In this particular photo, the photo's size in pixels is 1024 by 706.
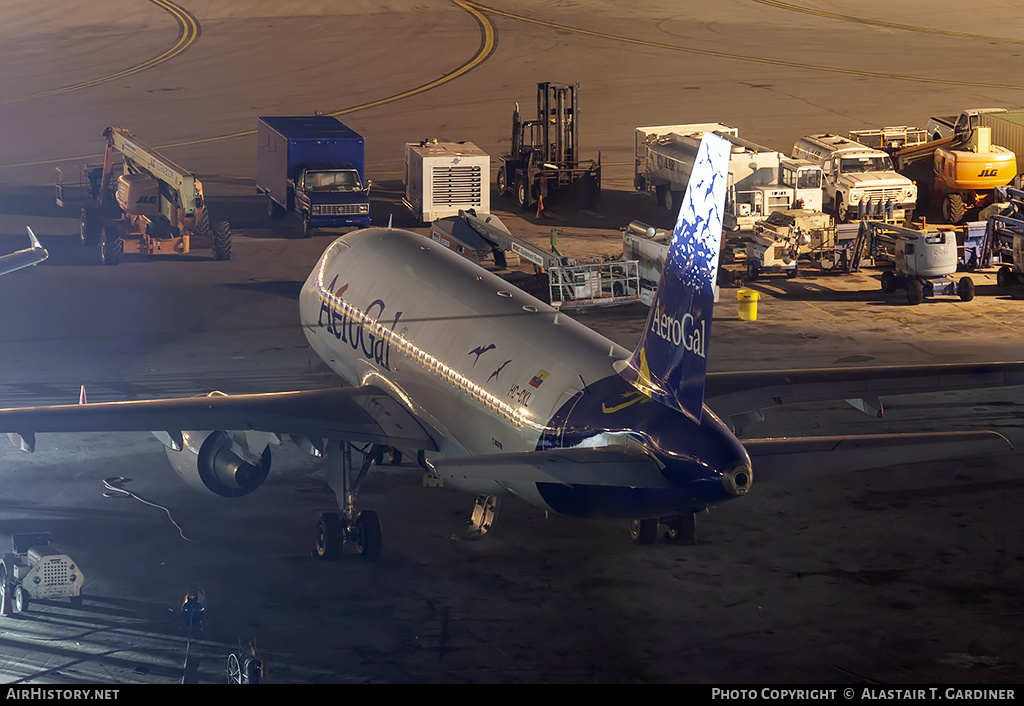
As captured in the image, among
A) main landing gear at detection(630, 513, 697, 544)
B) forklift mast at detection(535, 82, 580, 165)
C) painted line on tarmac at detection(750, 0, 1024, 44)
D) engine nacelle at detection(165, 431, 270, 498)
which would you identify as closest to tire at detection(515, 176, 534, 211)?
forklift mast at detection(535, 82, 580, 165)

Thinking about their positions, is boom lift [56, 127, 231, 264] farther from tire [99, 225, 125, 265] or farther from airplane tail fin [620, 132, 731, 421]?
airplane tail fin [620, 132, 731, 421]

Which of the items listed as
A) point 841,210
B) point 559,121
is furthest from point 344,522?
point 559,121

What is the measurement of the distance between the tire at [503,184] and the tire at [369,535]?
4006 centimetres

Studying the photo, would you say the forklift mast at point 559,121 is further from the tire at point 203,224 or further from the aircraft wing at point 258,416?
the aircraft wing at point 258,416

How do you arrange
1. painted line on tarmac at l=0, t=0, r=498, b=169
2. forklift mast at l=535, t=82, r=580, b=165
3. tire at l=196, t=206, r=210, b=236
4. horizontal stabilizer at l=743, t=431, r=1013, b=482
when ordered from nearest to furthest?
horizontal stabilizer at l=743, t=431, r=1013, b=482
tire at l=196, t=206, r=210, b=236
forklift mast at l=535, t=82, r=580, b=165
painted line on tarmac at l=0, t=0, r=498, b=169

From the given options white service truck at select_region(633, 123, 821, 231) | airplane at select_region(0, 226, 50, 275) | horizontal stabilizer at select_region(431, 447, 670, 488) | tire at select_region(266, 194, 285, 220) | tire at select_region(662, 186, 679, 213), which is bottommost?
tire at select_region(266, 194, 285, 220)

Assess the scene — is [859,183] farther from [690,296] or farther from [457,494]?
[690,296]

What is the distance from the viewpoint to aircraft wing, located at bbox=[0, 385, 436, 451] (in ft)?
94.4

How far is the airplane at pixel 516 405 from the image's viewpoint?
25.3 m

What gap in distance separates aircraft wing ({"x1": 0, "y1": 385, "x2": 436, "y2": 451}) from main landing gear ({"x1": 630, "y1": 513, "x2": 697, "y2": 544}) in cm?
532

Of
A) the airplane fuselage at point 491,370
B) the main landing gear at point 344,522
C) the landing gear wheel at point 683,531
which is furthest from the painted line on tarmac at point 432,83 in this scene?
the landing gear wheel at point 683,531

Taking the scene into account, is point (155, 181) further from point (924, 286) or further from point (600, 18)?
point (600, 18)

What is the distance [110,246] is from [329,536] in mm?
29443

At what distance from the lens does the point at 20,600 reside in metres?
28.8
